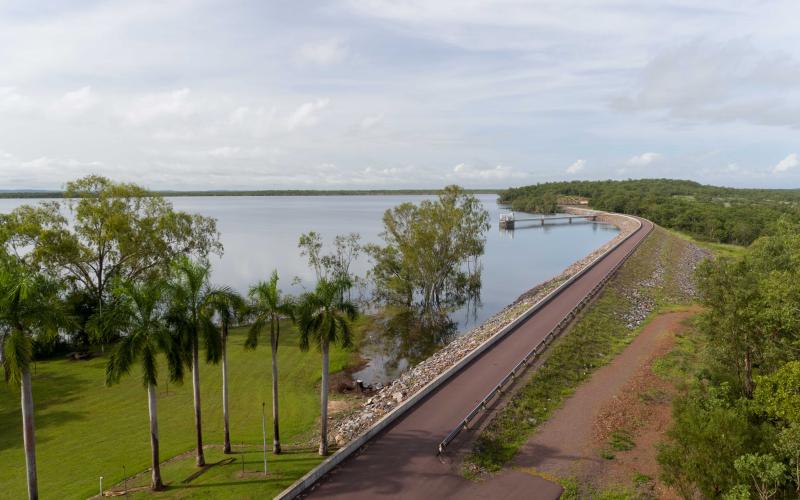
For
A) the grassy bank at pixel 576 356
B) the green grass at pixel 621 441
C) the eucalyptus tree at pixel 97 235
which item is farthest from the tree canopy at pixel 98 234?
the green grass at pixel 621 441

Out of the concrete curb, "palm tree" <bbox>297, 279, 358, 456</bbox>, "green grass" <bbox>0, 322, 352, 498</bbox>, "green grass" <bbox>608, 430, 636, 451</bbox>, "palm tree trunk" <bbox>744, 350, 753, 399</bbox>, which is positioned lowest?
"green grass" <bbox>0, 322, 352, 498</bbox>

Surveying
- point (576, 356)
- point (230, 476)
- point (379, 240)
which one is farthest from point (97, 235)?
Answer: point (379, 240)

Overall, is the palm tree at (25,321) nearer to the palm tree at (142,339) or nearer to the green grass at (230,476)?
the palm tree at (142,339)

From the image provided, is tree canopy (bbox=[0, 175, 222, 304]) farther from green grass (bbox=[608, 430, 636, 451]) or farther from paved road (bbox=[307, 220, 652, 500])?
green grass (bbox=[608, 430, 636, 451])

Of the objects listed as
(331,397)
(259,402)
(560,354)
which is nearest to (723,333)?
(560,354)

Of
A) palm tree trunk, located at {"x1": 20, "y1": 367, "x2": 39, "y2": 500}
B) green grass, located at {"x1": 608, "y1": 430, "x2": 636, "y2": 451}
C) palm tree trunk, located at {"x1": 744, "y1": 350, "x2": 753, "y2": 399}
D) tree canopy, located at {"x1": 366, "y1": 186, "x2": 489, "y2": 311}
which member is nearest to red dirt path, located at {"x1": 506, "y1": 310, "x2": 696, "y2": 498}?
green grass, located at {"x1": 608, "y1": 430, "x2": 636, "y2": 451}

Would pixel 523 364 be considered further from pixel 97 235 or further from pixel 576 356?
pixel 97 235
